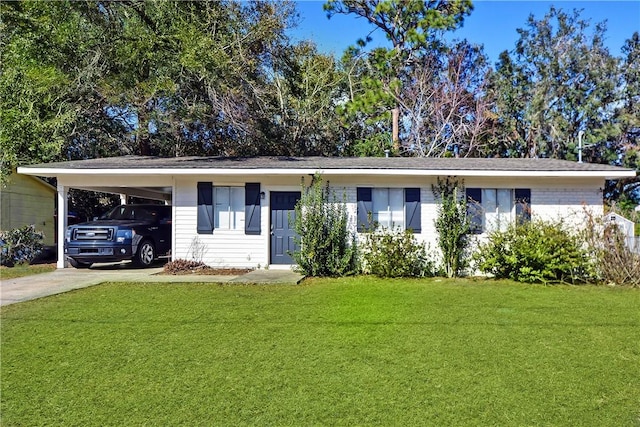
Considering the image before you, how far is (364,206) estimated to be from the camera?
1107 cm

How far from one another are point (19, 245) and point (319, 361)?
11.6 m

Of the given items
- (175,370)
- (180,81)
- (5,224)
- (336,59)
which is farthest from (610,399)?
(336,59)

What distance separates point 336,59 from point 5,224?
1464 cm

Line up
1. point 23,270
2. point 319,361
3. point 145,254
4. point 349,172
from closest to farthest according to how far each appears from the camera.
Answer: point 319,361
point 349,172
point 23,270
point 145,254

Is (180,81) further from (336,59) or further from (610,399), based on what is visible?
(610,399)

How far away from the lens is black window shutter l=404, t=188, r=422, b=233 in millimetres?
11023

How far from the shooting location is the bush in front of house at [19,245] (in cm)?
1222

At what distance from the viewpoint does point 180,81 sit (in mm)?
13930

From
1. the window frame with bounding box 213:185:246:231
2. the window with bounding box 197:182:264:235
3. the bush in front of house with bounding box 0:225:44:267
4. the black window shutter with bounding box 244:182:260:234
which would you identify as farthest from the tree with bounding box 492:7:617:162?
the bush in front of house with bounding box 0:225:44:267

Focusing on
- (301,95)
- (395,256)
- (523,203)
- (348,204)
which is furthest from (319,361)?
(301,95)

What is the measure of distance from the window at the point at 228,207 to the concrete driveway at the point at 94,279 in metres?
1.52

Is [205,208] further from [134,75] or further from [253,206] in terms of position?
[134,75]

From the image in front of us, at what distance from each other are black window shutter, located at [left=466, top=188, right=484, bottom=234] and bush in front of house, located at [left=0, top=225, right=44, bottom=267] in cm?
1208

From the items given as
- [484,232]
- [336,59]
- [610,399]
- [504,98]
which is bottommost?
[610,399]
